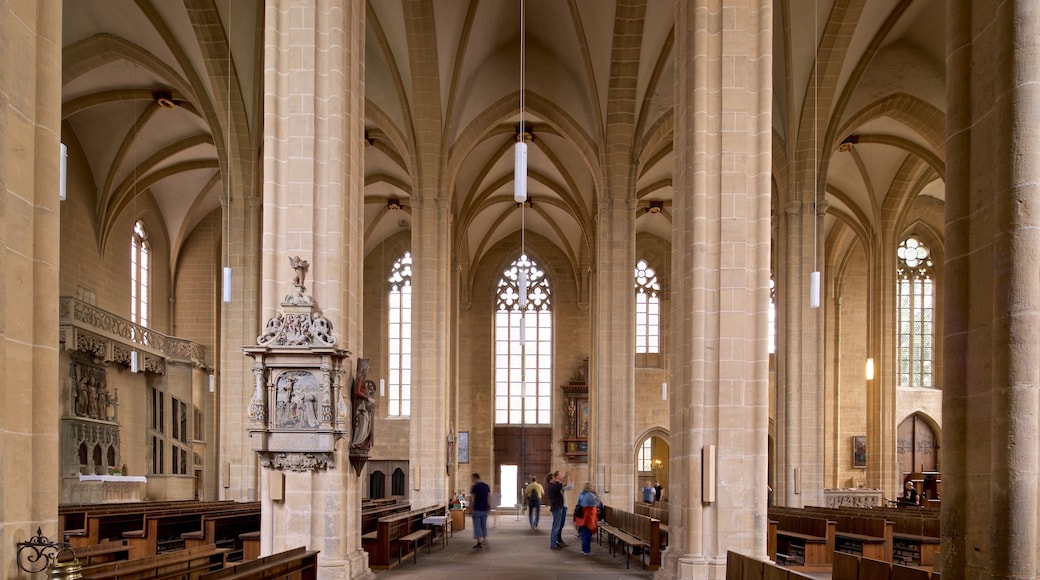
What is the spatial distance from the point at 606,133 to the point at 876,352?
40.3 ft

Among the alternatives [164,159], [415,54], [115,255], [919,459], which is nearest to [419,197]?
[415,54]

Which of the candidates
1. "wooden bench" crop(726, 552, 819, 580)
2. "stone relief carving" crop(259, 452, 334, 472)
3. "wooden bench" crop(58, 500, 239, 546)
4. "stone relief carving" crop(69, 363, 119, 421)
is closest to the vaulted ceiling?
"stone relief carving" crop(69, 363, 119, 421)

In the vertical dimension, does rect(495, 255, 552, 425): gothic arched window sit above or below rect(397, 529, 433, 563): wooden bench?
above

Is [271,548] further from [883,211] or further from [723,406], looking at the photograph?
[883,211]

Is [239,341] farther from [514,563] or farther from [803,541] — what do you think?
[803,541]

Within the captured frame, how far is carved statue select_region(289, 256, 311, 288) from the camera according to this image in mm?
9695

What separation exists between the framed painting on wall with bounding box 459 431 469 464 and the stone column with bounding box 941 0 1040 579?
→ 91.3 feet

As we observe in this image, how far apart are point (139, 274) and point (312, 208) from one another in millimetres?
21137

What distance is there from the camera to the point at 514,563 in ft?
43.7

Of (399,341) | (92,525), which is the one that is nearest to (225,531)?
(92,525)

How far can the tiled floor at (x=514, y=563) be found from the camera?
11.8m

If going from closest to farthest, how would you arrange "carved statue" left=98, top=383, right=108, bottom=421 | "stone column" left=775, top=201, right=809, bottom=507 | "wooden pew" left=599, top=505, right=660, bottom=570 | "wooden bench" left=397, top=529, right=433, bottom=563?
"wooden pew" left=599, top=505, right=660, bottom=570
"wooden bench" left=397, top=529, right=433, bottom=563
"stone column" left=775, top=201, right=809, bottom=507
"carved statue" left=98, top=383, right=108, bottom=421

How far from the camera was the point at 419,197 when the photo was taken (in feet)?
69.3

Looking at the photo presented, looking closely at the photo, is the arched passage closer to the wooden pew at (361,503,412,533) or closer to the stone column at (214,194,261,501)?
the wooden pew at (361,503,412,533)
